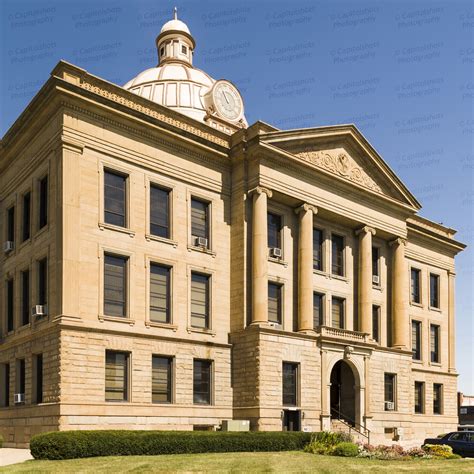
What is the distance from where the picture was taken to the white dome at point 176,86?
64.1 meters

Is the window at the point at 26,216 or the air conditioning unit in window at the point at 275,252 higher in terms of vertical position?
the window at the point at 26,216

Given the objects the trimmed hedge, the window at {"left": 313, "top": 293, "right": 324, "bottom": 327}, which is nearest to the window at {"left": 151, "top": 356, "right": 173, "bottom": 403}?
the trimmed hedge

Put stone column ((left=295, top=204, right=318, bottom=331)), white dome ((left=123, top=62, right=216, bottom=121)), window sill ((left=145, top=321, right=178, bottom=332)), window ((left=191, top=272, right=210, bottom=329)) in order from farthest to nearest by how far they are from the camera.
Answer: white dome ((left=123, top=62, right=216, bottom=121)) < stone column ((left=295, top=204, right=318, bottom=331)) < window ((left=191, top=272, right=210, bottom=329)) < window sill ((left=145, top=321, right=178, bottom=332))

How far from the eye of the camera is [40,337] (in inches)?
1313

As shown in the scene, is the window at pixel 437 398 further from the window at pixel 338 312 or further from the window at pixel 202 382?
the window at pixel 202 382

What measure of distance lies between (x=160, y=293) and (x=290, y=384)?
9.41 m

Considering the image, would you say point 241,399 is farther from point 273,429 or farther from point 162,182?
point 162,182

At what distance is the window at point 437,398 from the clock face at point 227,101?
28438 millimetres

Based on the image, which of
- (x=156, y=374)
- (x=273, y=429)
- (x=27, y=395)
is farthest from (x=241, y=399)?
(x=27, y=395)

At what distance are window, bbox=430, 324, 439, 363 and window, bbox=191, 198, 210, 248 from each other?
86.4 feet

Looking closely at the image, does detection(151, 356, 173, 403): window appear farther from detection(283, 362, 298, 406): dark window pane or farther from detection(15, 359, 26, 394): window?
detection(283, 362, 298, 406): dark window pane

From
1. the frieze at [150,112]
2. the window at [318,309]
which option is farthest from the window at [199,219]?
the window at [318,309]

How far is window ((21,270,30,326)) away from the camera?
119 ft

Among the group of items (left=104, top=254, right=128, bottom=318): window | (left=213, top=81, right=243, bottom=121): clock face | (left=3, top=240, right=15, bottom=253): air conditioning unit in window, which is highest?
(left=213, top=81, right=243, bottom=121): clock face
